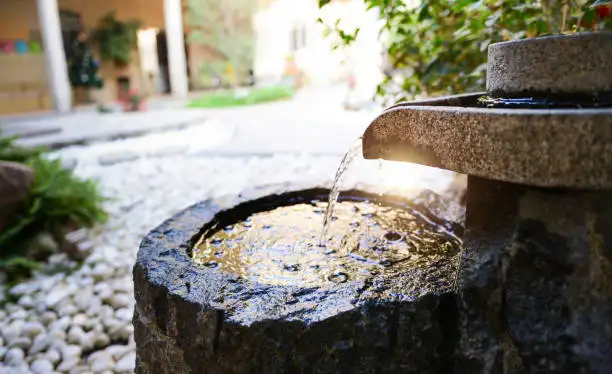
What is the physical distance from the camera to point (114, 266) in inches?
116

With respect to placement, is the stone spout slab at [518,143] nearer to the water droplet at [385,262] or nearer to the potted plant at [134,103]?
the water droplet at [385,262]

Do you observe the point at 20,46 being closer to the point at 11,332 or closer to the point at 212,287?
the point at 11,332

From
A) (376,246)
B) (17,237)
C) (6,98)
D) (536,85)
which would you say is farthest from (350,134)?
(6,98)

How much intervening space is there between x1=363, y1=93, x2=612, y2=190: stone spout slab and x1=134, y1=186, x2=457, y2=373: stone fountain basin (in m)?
0.37

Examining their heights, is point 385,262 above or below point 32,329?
above

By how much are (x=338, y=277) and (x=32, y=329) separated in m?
1.67

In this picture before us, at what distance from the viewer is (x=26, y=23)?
1255 cm

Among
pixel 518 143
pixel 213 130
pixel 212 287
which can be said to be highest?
pixel 518 143

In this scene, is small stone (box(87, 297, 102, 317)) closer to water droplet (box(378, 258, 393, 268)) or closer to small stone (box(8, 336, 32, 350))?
small stone (box(8, 336, 32, 350))

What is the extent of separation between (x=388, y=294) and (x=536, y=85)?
659mm

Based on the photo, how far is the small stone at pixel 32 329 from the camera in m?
2.26

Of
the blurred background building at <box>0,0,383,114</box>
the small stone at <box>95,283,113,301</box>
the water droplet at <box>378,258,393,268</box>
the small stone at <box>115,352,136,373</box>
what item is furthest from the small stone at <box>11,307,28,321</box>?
the blurred background building at <box>0,0,383,114</box>

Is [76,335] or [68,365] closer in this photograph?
[68,365]

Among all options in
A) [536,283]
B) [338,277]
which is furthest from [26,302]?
[536,283]
